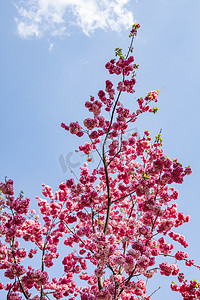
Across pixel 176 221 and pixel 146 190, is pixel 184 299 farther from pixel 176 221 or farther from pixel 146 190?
pixel 146 190

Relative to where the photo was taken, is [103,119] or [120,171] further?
[120,171]

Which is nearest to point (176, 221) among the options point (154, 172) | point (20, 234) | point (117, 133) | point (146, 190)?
point (146, 190)

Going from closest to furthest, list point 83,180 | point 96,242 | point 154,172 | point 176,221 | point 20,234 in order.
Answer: point 96,242, point 154,172, point 176,221, point 20,234, point 83,180

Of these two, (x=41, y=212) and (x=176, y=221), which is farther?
(x=41, y=212)

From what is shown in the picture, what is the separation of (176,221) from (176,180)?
1961mm

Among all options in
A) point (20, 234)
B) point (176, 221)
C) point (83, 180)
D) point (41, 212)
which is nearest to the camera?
point (176, 221)

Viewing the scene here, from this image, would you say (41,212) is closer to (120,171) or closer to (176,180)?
(120,171)

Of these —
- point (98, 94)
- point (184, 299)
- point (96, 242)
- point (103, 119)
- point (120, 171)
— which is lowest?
point (184, 299)

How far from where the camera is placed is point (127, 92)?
707 cm

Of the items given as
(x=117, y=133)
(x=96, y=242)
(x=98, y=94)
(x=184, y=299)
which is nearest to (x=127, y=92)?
(x=98, y=94)

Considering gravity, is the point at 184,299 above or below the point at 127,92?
below

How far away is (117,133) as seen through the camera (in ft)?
23.1

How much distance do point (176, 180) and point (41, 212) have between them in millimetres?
5257

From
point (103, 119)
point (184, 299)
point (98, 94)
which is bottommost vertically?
point (184, 299)
